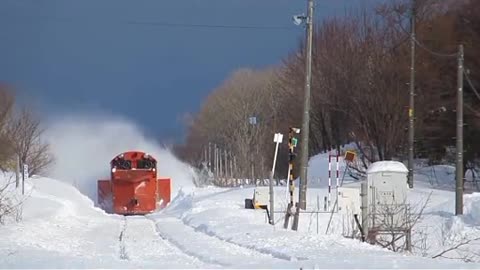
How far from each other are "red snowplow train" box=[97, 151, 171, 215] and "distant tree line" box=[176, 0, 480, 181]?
48.9 feet

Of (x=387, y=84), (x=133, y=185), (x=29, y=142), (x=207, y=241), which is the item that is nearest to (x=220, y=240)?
(x=207, y=241)

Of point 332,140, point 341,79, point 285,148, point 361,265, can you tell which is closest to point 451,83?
point 341,79

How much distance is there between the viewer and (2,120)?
46188mm

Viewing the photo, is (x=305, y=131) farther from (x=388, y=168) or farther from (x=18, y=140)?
(x=18, y=140)

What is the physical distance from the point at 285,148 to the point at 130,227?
41700mm

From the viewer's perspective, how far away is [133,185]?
118 feet

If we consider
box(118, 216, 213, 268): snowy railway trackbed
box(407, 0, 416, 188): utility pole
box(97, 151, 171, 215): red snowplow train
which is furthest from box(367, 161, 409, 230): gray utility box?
box(97, 151, 171, 215): red snowplow train

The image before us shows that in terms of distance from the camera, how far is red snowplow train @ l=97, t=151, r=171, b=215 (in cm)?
3578

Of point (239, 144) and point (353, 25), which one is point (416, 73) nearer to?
point (353, 25)

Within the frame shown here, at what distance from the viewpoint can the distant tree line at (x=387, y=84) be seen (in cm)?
4394

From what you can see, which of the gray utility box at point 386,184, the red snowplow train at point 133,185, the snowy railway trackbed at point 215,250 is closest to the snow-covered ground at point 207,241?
the snowy railway trackbed at point 215,250

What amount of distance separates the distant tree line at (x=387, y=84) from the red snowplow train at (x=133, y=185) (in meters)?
14.9

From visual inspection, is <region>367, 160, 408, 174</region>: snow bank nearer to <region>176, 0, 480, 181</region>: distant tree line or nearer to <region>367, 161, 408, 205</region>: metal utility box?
<region>367, 161, 408, 205</region>: metal utility box

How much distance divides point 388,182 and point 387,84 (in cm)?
2426
